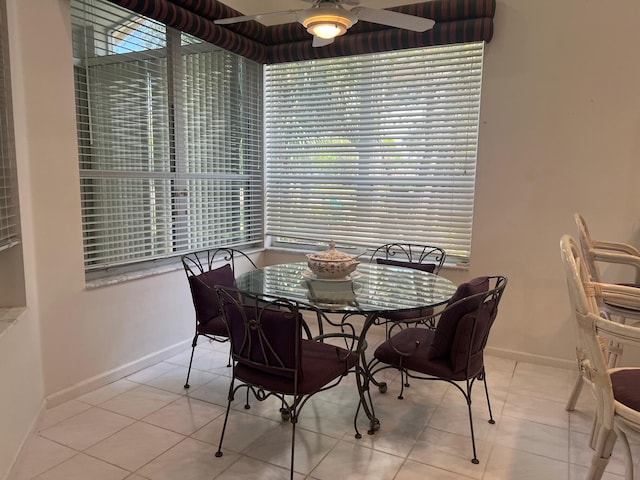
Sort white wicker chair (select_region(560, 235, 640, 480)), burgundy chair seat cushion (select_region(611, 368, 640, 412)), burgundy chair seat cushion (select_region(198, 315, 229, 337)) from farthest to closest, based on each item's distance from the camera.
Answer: burgundy chair seat cushion (select_region(198, 315, 229, 337))
burgundy chair seat cushion (select_region(611, 368, 640, 412))
white wicker chair (select_region(560, 235, 640, 480))

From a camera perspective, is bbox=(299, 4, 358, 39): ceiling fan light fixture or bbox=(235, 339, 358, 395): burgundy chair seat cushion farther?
bbox=(299, 4, 358, 39): ceiling fan light fixture

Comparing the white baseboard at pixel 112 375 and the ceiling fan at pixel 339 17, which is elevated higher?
the ceiling fan at pixel 339 17

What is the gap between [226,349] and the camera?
3.45 m

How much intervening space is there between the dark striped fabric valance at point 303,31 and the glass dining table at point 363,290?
5.62 feet

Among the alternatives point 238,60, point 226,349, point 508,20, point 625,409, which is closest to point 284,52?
point 238,60

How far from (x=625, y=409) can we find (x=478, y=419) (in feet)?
3.62

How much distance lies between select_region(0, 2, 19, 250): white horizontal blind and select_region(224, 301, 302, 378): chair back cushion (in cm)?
117

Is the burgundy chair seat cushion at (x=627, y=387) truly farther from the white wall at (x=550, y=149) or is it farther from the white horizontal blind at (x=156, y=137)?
the white horizontal blind at (x=156, y=137)

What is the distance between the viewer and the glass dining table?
2.08 m

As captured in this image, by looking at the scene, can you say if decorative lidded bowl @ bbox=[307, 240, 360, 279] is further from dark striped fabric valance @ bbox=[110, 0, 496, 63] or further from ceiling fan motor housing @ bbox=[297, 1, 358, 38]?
dark striped fabric valance @ bbox=[110, 0, 496, 63]

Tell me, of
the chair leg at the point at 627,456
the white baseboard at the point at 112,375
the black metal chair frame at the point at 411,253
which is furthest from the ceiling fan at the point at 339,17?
the white baseboard at the point at 112,375

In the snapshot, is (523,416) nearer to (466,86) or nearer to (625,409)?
(625,409)

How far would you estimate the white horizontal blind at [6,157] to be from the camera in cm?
213

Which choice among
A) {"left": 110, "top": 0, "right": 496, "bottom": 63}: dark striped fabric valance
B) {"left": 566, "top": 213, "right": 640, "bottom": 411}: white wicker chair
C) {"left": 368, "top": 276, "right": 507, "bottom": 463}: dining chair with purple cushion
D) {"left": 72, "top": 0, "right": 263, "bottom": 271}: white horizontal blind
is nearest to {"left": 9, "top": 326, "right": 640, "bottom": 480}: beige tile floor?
{"left": 368, "top": 276, "right": 507, "bottom": 463}: dining chair with purple cushion
